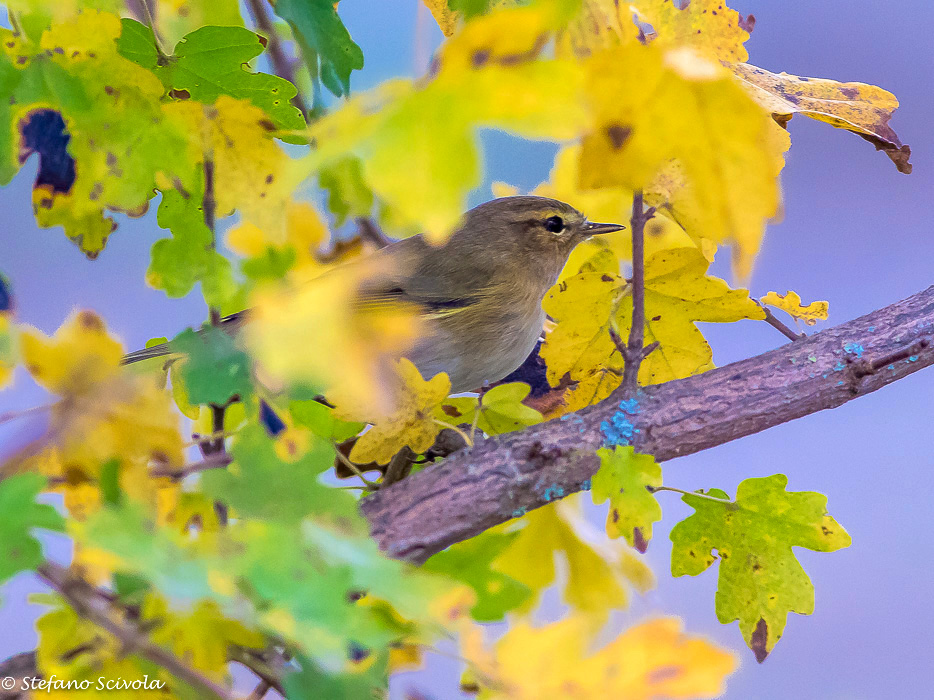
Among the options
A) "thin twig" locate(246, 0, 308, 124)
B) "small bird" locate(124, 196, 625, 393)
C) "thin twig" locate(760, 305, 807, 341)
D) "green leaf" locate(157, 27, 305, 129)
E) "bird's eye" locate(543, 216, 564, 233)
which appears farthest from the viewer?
"bird's eye" locate(543, 216, 564, 233)

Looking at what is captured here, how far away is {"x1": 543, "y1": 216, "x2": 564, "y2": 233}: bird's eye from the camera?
3.19ft

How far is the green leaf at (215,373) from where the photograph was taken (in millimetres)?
336

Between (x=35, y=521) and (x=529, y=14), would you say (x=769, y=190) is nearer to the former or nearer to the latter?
(x=529, y=14)

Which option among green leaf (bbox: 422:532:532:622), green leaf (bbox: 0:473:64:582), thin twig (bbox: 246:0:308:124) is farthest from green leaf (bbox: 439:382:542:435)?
green leaf (bbox: 0:473:64:582)

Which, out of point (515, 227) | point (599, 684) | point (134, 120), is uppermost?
point (134, 120)

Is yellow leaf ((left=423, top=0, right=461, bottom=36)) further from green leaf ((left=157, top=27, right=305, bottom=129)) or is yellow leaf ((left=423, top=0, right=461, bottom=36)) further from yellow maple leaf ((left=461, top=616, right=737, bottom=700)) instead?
yellow maple leaf ((left=461, top=616, right=737, bottom=700))

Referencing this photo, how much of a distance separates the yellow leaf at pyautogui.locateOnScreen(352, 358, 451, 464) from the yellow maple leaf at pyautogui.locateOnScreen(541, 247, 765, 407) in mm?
133

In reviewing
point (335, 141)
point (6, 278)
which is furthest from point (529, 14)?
point (6, 278)

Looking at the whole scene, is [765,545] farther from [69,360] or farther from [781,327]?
[69,360]

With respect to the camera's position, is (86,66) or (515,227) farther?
(515,227)

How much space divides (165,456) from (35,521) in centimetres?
11

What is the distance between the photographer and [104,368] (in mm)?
298

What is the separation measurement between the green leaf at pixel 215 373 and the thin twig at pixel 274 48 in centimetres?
21

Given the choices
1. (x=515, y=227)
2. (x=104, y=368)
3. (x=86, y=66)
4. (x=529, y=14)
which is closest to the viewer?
(x=529, y=14)
